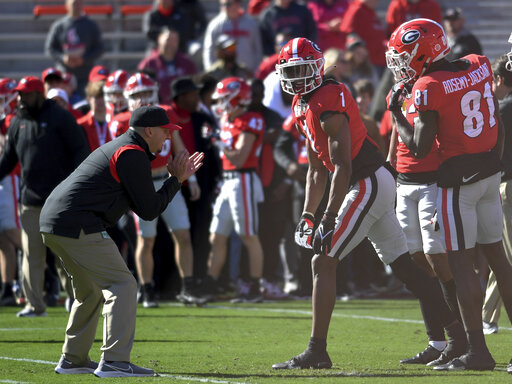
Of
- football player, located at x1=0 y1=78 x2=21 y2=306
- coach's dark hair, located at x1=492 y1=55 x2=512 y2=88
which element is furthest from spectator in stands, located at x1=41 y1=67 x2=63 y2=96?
coach's dark hair, located at x1=492 y1=55 x2=512 y2=88

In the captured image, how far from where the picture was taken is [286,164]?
1205cm

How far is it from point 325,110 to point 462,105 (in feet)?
2.87

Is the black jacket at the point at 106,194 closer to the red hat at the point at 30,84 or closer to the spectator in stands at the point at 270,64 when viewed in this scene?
the red hat at the point at 30,84

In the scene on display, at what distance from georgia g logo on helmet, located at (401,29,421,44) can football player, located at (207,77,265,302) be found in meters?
4.56

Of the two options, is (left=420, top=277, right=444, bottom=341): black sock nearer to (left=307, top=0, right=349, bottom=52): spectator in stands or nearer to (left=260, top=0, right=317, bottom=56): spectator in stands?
(left=260, top=0, right=317, bottom=56): spectator in stands

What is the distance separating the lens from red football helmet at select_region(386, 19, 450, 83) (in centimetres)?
693

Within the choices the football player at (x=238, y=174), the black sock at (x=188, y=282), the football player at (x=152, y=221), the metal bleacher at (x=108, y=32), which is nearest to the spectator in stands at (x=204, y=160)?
the football player at (x=238, y=174)

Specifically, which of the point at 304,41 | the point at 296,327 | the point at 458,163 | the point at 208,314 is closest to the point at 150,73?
the point at 208,314

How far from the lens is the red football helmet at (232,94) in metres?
11.5

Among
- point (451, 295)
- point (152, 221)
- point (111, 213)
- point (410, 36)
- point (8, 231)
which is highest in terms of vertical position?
point (410, 36)

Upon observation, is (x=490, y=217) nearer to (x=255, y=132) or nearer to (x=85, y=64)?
(x=255, y=132)

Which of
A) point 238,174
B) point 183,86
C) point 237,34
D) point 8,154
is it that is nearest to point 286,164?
point 238,174

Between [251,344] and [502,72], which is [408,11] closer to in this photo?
[502,72]

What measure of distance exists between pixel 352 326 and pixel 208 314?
1705 mm
